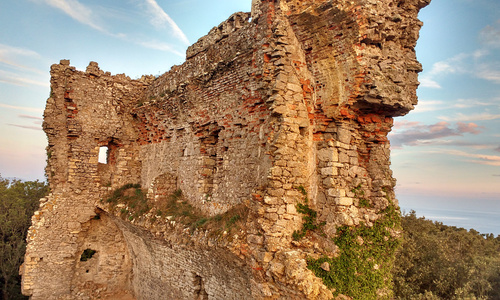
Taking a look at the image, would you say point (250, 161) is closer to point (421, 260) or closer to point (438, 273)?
point (438, 273)

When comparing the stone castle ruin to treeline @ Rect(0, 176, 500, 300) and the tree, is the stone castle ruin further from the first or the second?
the tree

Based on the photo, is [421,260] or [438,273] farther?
[421,260]

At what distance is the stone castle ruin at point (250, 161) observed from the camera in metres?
6.39

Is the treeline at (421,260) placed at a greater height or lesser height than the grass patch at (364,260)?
lesser

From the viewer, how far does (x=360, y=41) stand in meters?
6.43

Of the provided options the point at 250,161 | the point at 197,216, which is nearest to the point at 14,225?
the point at 197,216

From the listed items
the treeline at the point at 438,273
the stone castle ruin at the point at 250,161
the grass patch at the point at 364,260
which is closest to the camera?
the grass patch at the point at 364,260

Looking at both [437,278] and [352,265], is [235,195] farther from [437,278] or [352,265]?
[437,278]

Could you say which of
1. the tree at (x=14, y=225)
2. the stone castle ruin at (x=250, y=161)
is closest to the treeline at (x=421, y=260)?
the tree at (x=14, y=225)

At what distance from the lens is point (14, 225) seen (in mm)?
19844

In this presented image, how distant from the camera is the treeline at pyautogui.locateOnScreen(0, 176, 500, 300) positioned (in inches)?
546

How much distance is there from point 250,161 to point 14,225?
18.9 m

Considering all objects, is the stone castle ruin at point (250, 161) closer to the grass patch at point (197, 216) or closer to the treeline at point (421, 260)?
the grass patch at point (197, 216)

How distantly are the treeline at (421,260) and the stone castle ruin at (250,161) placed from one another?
2616 millimetres
